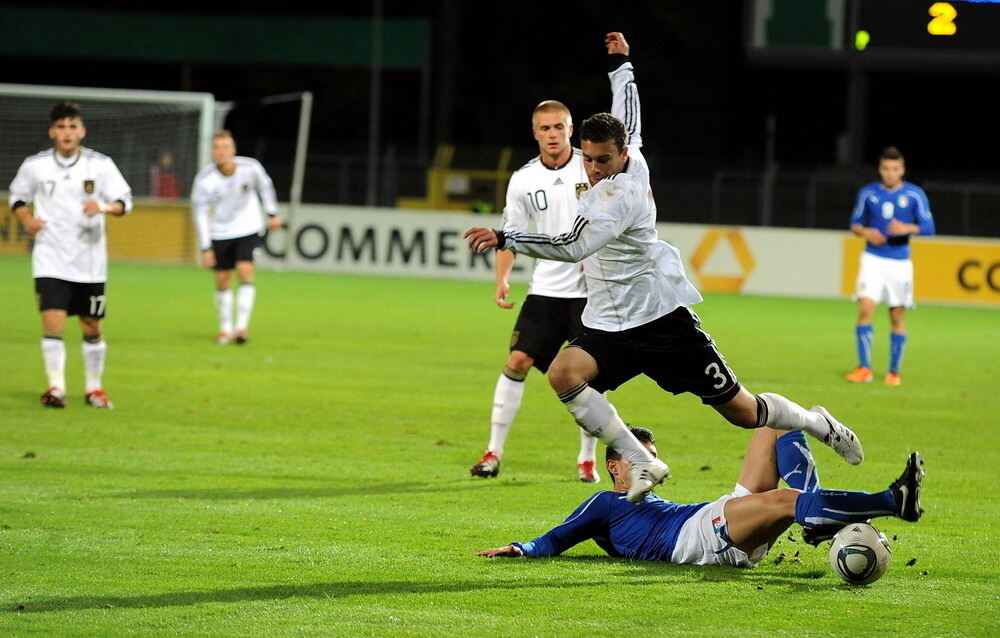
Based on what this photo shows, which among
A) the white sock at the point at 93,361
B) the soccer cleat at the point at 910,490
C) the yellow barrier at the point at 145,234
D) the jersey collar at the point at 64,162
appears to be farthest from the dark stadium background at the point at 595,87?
the soccer cleat at the point at 910,490

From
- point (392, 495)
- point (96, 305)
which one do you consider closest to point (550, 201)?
point (392, 495)

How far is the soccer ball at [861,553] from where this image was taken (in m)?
6.12

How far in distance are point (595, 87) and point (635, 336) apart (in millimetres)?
45087

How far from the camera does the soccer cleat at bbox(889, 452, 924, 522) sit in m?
5.72

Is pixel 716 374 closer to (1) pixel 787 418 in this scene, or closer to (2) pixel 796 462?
(1) pixel 787 418

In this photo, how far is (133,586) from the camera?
20.3 ft

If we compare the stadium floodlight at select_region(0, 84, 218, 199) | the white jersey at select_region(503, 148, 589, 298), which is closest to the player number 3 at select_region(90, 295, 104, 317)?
the white jersey at select_region(503, 148, 589, 298)

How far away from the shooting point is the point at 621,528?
268 inches

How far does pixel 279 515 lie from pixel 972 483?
4.29 meters

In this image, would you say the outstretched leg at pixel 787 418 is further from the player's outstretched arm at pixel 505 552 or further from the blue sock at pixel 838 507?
the player's outstretched arm at pixel 505 552

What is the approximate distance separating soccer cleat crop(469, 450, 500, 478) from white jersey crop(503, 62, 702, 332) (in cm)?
225

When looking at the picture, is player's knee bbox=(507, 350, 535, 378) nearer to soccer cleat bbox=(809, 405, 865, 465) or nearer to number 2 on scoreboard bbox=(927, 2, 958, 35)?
soccer cleat bbox=(809, 405, 865, 465)

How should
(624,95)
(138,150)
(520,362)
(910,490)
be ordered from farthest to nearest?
(138,150) → (520,362) → (624,95) → (910,490)

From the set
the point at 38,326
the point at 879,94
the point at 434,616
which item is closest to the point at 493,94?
the point at 879,94
